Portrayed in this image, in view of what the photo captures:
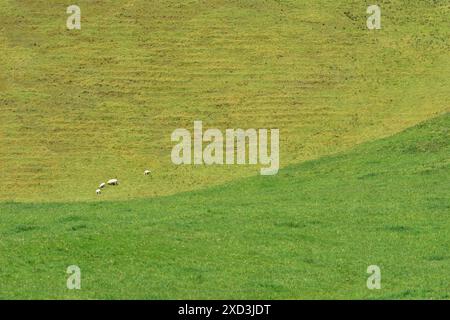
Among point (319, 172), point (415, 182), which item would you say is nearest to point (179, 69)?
point (319, 172)

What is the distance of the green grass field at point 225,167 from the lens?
23312 mm

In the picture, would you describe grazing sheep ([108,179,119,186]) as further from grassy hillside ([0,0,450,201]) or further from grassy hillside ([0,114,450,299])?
grassy hillside ([0,114,450,299])

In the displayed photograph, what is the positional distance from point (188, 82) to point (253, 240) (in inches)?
1074

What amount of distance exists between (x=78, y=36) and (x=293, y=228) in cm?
3220

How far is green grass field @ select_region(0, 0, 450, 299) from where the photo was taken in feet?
76.5

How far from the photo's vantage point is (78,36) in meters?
57.2

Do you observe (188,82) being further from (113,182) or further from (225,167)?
(113,182)

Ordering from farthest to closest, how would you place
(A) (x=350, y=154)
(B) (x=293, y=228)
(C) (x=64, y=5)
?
(C) (x=64, y=5), (A) (x=350, y=154), (B) (x=293, y=228)

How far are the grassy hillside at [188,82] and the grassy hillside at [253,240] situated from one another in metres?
6.17

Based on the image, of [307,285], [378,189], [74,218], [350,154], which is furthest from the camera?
[350,154]

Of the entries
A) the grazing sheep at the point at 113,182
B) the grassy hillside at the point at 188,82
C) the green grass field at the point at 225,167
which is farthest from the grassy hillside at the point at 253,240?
the grassy hillside at the point at 188,82

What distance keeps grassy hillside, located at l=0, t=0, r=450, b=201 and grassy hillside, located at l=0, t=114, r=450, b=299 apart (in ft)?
20.2

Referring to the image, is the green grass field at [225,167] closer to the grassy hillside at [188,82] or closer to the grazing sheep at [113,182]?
the grassy hillside at [188,82]

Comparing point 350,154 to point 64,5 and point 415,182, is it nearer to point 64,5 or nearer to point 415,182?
point 415,182
